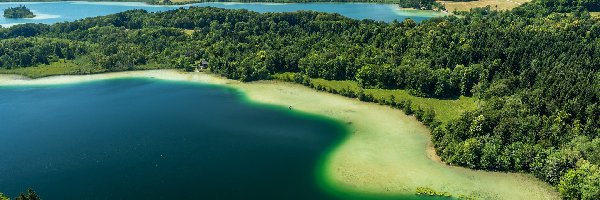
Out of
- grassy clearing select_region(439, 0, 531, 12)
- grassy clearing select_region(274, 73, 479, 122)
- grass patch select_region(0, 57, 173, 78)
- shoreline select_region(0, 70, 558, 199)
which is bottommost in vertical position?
shoreline select_region(0, 70, 558, 199)

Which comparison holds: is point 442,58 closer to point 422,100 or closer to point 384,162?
point 422,100

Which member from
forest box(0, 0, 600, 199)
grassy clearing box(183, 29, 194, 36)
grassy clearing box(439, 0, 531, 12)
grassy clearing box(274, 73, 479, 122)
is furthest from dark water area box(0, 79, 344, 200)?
grassy clearing box(439, 0, 531, 12)

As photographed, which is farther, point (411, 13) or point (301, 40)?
point (411, 13)

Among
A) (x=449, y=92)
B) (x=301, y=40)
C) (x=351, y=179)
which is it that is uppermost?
(x=301, y=40)

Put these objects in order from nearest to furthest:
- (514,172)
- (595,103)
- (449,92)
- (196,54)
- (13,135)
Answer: (514,172)
(595,103)
(13,135)
(449,92)
(196,54)

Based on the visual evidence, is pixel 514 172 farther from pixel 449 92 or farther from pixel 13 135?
pixel 13 135

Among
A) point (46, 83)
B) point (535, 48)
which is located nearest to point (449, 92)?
point (535, 48)

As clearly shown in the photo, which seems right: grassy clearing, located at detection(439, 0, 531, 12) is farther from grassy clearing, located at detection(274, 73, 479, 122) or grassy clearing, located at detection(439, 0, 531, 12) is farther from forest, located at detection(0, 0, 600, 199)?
grassy clearing, located at detection(274, 73, 479, 122)

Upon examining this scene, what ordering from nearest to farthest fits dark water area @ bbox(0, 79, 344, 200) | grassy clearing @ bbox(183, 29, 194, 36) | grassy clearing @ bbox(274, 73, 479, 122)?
dark water area @ bbox(0, 79, 344, 200) → grassy clearing @ bbox(274, 73, 479, 122) → grassy clearing @ bbox(183, 29, 194, 36)
